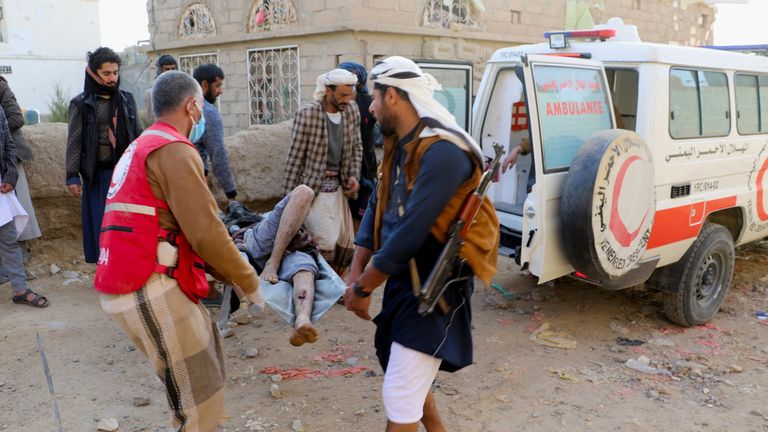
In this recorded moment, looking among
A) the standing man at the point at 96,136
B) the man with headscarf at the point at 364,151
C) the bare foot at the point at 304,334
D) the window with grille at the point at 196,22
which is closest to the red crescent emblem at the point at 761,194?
the man with headscarf at the point at 364,151

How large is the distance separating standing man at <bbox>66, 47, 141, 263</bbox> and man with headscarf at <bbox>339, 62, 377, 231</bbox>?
1.69 metres

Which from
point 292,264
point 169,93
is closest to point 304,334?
point 292,264

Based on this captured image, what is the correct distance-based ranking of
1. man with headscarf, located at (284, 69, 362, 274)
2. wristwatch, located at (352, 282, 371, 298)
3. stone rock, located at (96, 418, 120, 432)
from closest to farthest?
wristwatch, located at (352, 282, 371, 298) → stone rock, located at (96, 418, 120, 432) → man with headscarf, located at (284, 69, 362, 274)

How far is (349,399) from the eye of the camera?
136 inches

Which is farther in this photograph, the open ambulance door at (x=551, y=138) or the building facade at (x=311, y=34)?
the building facade at (x=311, y=34)

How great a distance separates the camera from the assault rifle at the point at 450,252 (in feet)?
7.41

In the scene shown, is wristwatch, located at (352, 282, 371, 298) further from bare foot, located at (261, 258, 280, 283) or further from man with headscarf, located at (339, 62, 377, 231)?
man with headscarf, located at (339, 62, 377, 231)

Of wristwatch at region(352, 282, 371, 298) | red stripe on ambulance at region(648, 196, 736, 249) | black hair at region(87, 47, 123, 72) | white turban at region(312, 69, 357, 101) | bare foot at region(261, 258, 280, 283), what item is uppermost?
black hair at region(87, 47, 123, 72)

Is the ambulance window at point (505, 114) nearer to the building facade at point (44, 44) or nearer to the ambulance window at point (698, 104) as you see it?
the ambulance window at point (698, 104)

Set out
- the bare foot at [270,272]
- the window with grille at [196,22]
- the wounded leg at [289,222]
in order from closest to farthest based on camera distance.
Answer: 1. the bare foot at [270,272]
2. the wounded leg at [289,222]
3. the window with grille at [196,22]

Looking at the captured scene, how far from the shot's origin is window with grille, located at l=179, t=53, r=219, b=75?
929cm

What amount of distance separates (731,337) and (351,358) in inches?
105

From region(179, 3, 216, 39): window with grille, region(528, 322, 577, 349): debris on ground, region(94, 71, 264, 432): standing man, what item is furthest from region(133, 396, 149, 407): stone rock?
region(179, 3, 216, 39): window with grille

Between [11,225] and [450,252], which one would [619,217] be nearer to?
[450,252]
